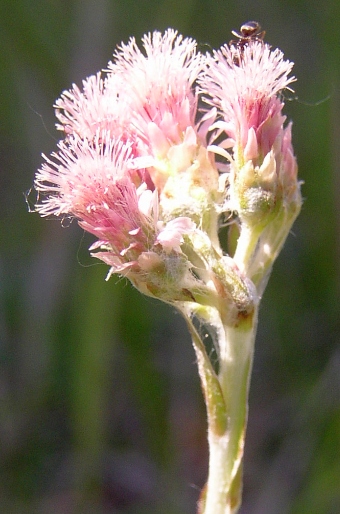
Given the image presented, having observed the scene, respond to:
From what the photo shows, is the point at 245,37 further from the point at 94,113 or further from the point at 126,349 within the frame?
the point at 126,349

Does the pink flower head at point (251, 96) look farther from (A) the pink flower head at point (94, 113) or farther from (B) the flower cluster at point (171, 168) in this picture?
(A) the pink flower head at point (94, 113)

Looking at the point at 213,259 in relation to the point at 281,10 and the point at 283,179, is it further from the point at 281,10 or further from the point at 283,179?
the point at 281,10

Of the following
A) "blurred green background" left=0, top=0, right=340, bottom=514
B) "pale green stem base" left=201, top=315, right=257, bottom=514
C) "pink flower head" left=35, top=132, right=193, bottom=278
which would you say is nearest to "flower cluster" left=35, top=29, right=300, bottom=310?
"pink flower head" left=35, top=132, right=193, bottom=278

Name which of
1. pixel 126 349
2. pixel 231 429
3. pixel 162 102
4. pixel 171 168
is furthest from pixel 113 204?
pixel 126 349

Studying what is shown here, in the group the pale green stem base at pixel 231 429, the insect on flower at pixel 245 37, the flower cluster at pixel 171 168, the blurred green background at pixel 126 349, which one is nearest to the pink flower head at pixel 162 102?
the flower cluster at pixel 171 168

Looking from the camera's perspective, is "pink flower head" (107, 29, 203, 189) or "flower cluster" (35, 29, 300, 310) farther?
"pink flower head" (107, 29, 203, 189)

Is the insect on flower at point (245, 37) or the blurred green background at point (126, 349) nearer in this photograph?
the insect on flower at point (245, 37)

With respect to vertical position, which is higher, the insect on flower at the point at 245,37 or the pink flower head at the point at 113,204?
the insect on flower at the point at 245,37

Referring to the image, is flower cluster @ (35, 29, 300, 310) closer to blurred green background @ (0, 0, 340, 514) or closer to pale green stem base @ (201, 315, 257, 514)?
pale green stem base @ (201, 315, 257, 514)

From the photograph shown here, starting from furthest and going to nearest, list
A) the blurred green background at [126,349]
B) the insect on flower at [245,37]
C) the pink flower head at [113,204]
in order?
1. the blurred green background at [126,349]
2. the insect on flower at [245,37]
3. the pink flower head at [113,204]
